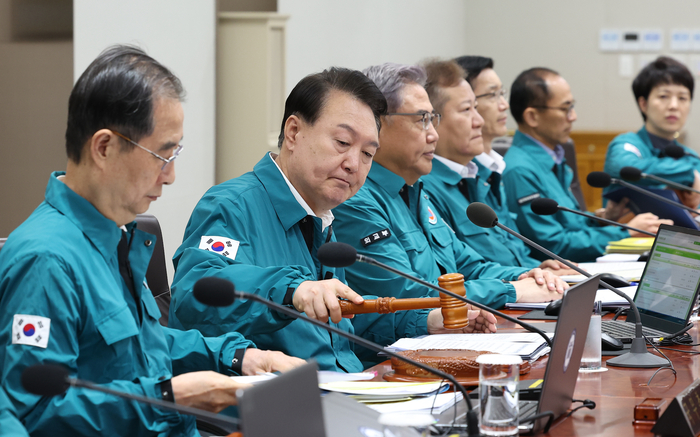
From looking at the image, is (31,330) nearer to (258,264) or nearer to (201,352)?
(201,352)

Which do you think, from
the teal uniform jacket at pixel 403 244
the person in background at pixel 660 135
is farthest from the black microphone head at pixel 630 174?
the person in background at pixel 660 135

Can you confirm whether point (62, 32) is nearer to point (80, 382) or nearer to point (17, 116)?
point (17, 116)

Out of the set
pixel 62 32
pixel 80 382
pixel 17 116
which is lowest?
pixel 80 382

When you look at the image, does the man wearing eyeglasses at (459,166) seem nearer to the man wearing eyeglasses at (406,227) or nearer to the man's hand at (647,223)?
the man wearing eyeglasses at (406,227)

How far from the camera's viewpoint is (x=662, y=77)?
4512mm

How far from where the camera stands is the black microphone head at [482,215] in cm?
201

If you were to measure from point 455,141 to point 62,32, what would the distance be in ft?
4.87

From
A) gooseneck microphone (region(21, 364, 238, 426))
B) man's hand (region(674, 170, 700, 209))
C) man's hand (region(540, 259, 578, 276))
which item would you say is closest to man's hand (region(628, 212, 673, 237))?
man's hand (region(674, 170, 700, 209))

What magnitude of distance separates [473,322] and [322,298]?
0.62 m

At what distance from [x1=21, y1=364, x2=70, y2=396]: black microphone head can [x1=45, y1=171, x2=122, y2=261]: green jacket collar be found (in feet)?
1.20

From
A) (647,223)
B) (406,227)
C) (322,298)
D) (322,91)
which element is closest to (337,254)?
(322,298)

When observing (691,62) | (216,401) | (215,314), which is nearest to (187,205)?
(215,314)

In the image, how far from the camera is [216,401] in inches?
51.8

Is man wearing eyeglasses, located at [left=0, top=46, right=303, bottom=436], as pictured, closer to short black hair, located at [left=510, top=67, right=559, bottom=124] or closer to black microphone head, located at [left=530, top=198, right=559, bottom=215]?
black microphone head, located at [left=530, top=198, right=559, bottom=215]
